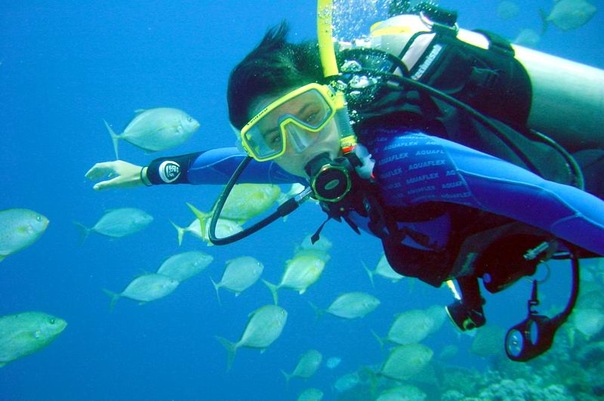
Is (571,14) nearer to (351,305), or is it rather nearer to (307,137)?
(351,305)

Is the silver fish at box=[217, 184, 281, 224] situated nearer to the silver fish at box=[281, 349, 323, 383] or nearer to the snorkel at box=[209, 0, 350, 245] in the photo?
the snorkel at box=[209, 0, 350, 245]

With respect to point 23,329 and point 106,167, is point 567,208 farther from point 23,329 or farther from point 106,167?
point 23,329

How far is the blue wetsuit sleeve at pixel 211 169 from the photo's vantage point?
3.49m

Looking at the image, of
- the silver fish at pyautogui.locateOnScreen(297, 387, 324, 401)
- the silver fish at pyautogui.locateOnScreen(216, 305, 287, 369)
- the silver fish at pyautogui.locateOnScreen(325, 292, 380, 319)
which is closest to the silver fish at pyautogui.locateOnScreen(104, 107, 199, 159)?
the silver fish at pyautogui.locateOnScreen(216, 305, 287, 369)

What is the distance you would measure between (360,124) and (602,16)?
38.4 metres

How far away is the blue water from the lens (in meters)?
21.2

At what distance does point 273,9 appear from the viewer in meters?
24.4

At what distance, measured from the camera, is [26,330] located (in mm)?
5879

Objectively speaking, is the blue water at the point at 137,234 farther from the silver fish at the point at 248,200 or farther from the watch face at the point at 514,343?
the watch face at the point at 514,343

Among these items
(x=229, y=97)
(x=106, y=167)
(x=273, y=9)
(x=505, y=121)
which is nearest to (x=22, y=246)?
(x=106, y=167)

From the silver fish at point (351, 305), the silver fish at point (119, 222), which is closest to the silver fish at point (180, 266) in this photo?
the silver fish at point (119, 222)

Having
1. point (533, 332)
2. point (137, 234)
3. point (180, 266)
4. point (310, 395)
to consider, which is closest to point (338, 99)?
point (533, 332)

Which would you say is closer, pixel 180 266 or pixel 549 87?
pixel 549 87

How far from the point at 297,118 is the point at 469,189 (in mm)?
871
